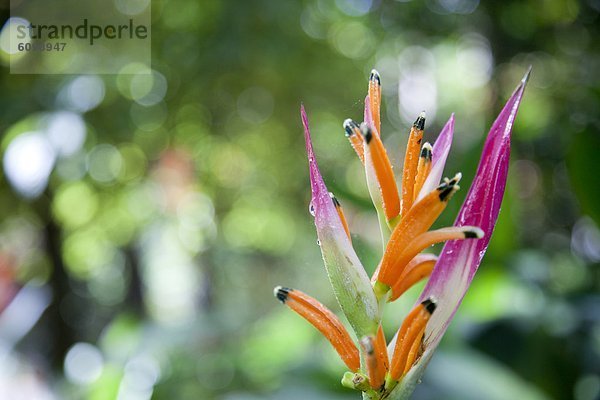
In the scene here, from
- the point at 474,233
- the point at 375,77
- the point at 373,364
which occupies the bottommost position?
the point at 373,364

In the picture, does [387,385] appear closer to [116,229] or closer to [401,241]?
[401,241]

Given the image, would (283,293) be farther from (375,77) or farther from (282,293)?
(375,77)

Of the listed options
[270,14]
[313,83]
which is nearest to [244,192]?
[313,83]

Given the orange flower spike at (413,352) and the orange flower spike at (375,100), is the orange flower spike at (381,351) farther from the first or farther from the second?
the orange flower spike at (375,100)

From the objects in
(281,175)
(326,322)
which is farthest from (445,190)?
(281,175)

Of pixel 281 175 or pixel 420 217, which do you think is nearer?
pixel 420 217

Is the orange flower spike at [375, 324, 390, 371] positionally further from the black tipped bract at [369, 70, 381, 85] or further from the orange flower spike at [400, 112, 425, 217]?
the black tipped bract at [369, 70, 381, 85]

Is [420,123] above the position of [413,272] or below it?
above

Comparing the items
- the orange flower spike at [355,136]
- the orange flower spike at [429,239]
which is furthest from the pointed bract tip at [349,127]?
the orange flower spike at [429,239]
